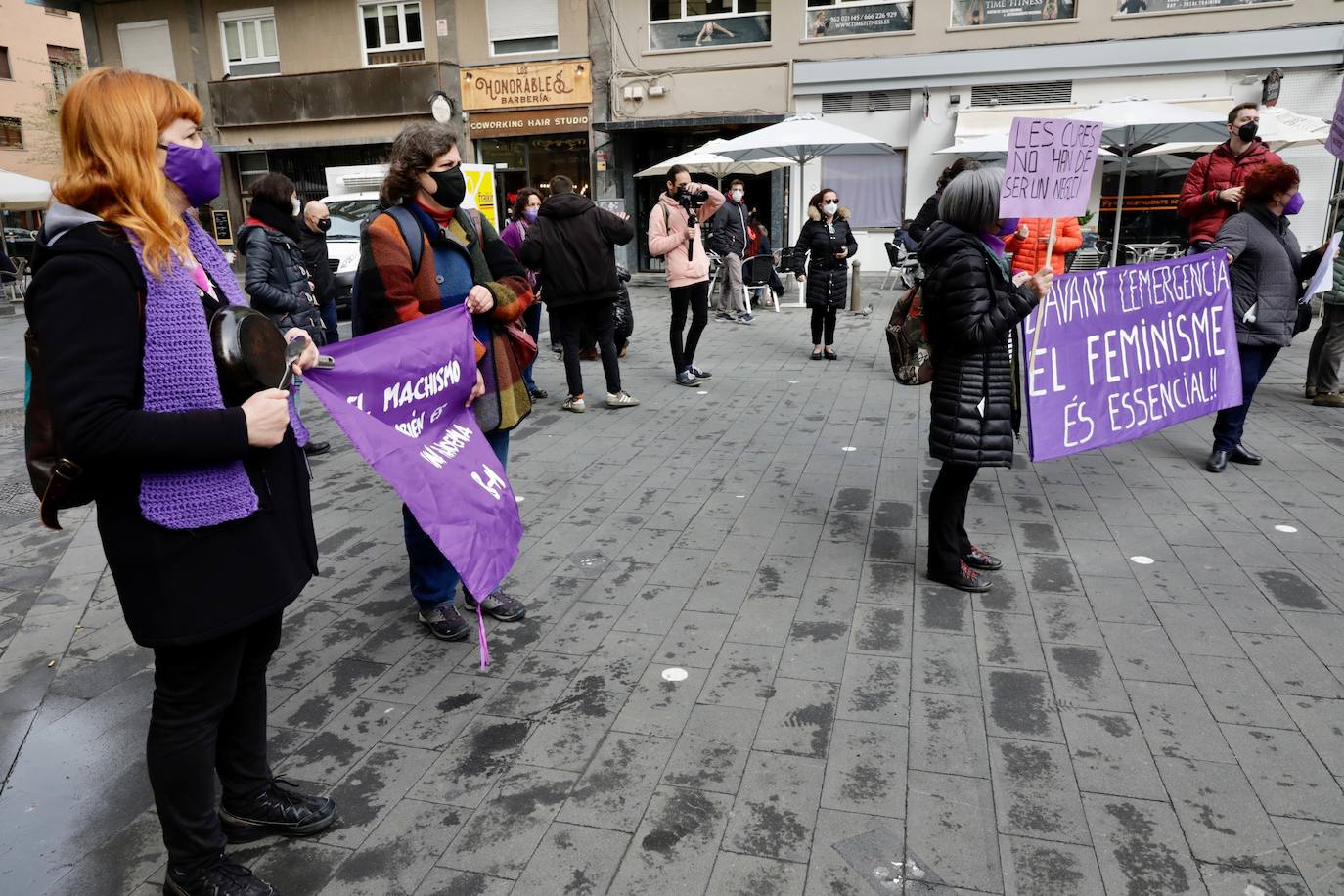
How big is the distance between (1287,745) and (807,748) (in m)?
1.54

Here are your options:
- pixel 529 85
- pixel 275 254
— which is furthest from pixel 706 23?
pixel 275 254

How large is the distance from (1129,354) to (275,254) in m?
5.47

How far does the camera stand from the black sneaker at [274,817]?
2514 millimetres

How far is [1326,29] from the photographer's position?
16672mm

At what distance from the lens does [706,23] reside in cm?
2027

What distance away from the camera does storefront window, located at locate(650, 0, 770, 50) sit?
19938mm

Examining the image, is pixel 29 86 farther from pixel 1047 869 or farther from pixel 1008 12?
pixel 1047 869

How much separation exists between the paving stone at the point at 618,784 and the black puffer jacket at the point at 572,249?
504 cm

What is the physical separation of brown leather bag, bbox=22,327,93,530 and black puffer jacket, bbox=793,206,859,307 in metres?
8.27

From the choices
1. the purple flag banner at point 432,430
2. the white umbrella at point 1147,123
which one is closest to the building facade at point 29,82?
the white umbrella at point 1147,123

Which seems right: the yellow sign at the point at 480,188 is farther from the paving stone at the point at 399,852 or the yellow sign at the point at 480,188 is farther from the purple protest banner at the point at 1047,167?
the paving stone at the point at 399,852

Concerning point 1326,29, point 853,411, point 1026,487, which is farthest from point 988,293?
point 1326,29

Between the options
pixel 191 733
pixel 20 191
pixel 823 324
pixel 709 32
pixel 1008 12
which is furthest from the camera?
pixel 709 32

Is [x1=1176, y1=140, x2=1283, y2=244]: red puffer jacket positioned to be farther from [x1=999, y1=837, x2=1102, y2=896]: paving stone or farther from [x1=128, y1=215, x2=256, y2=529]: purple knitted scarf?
[x1=128, y1=215, x2=256, y2=529]: purple knitted scarf
